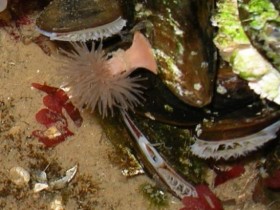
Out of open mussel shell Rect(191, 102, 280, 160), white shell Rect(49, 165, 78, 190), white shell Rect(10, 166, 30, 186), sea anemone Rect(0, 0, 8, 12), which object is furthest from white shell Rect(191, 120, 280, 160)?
sea anemone Rect(0, 0, 8, 12)

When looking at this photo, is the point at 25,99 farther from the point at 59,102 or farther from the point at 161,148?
the point at 161,148

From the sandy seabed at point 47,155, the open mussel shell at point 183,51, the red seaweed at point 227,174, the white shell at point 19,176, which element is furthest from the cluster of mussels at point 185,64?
the white shell at point 19,176

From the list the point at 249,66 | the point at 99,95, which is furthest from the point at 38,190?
the point at 249,66

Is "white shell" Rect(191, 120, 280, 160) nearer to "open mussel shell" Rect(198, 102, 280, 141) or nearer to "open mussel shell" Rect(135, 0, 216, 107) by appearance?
"open mussel shell" Rect(198, 102, 280, 141)

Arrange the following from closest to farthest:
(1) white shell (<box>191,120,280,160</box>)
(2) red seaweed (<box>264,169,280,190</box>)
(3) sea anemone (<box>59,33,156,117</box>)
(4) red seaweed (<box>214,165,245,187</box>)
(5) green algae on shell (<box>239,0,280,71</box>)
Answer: (5) green algae on shell (<box>239,0,280,71</box>) → (3) sea anemone (<box>59,33,156,117</box>) → (1) white shell (<box>191,120,280,160</box>) → (2) red seaweed (<box>264,169,280,190</box>) → (4) red seaweed (<box>214,165,245,187</box>)

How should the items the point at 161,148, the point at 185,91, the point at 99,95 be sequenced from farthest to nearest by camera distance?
the point at 161,148, the point at 99,95, the point at 185,91

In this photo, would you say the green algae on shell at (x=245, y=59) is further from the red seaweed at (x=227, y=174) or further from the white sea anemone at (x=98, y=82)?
the red seaweed at (x=227, y=174)

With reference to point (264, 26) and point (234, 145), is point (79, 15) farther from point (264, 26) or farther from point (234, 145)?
point (234, 145)
